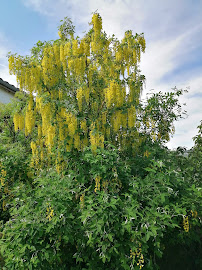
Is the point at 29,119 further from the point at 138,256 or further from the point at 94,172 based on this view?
the point at 138,256

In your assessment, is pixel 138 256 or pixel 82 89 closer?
pixel 138 256

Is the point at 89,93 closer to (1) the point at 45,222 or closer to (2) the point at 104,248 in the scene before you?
(1) the point at 45,222

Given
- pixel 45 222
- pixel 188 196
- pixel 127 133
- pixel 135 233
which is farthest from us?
pixel 127 133

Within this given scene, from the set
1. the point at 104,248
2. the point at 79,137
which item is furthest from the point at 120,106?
the point at 104,248

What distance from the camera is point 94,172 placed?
3473mm

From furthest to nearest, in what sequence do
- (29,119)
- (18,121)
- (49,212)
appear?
(18,121) → (29,119) → (49,212)

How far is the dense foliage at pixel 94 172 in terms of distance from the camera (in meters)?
3.31

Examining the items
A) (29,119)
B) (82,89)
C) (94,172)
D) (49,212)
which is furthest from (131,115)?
(49,212)

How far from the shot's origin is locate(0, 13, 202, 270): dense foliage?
3.31 meters

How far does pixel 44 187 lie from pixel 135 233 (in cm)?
151

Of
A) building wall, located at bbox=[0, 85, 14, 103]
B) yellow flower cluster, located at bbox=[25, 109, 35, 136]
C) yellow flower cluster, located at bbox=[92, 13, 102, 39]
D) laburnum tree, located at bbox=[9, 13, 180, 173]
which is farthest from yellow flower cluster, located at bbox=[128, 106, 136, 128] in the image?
building wall, located at bbox=[0, 85, 14, 103]

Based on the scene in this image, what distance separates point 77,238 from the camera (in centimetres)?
350

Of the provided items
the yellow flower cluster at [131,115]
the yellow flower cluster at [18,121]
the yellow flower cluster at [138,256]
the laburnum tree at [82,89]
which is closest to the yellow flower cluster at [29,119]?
the laburnum tree at [82,89]

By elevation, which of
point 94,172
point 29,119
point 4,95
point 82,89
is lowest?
point 94,172
